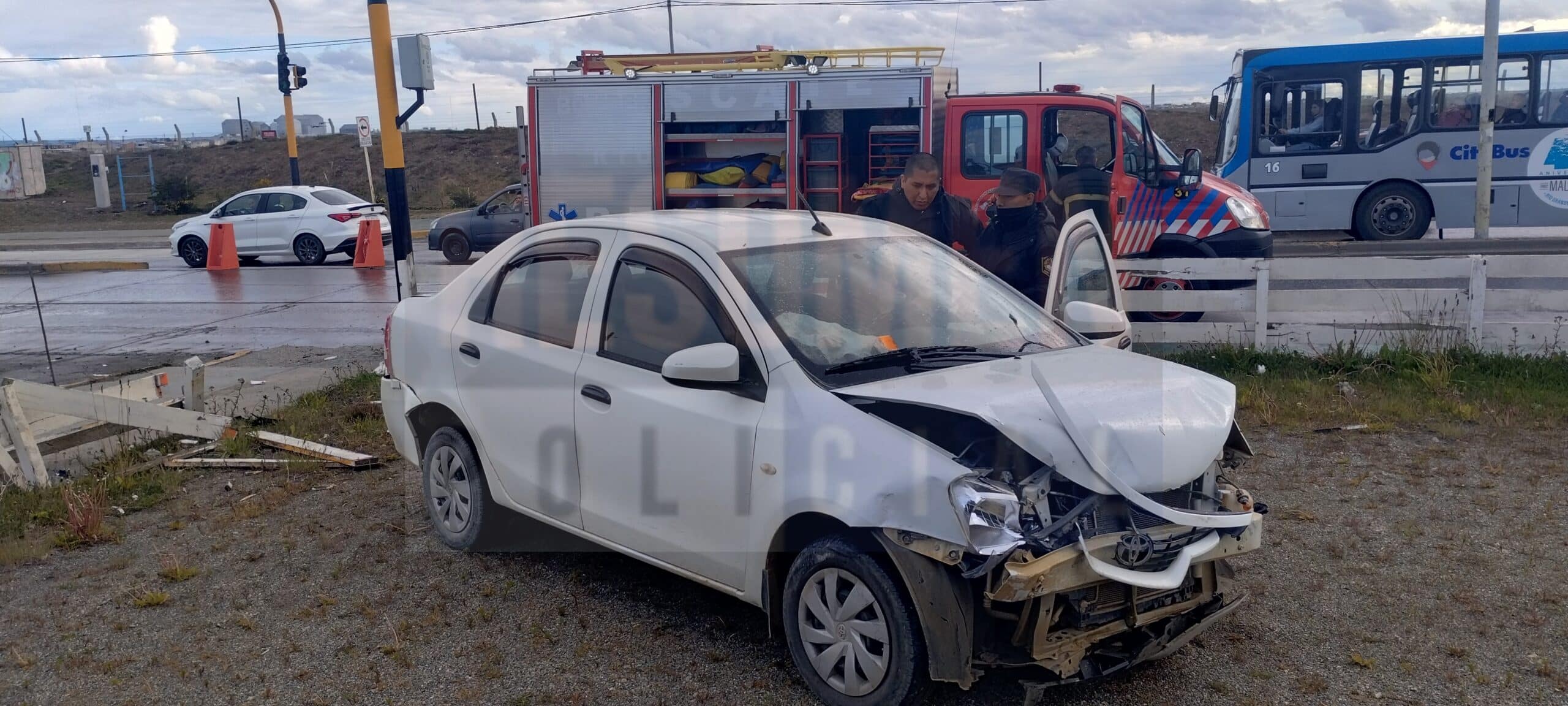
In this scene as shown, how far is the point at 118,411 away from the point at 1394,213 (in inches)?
677

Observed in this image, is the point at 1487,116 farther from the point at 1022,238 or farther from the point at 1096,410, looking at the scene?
the point at 1096,410

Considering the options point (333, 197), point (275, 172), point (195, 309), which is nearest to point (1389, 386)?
point (195, 309)

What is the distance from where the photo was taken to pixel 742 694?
4.02 meters

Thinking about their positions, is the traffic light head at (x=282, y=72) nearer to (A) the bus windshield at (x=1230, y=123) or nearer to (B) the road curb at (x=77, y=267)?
(B) the road curb at (x=77, y=267)

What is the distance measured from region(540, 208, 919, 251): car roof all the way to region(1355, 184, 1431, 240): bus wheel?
593 inches

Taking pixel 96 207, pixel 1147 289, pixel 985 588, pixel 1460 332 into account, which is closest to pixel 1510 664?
pixel 985 588

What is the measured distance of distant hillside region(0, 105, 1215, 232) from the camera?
4147 cm

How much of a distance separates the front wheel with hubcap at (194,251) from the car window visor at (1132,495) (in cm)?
2208

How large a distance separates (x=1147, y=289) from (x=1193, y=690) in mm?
6963

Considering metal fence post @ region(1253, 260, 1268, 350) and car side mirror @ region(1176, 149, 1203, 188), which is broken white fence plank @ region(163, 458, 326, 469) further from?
car side mirror @ region(1176, 149, 1203, 188)

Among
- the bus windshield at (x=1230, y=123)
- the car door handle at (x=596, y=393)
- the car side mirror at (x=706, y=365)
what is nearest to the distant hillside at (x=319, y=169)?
the bus windshield at (x=1230, y=123)

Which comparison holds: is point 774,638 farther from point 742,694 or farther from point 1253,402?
point 1253,402

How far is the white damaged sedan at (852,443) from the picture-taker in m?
3.53

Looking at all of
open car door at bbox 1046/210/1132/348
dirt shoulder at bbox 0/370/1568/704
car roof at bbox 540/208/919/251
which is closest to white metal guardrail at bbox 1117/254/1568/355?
dirt shoulder at bbox 0/370/1568/704
